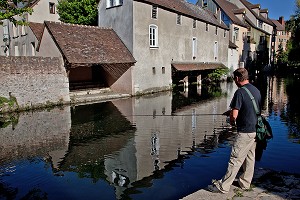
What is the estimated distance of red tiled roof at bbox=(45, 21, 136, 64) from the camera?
18312mm

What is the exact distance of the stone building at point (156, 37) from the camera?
2206 cm

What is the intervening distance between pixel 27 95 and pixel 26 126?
4.60 meters

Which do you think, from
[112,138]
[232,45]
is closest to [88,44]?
[112,138]

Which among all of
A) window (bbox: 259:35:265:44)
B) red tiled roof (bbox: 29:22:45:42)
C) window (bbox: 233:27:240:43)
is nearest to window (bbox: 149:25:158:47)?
red tiled roof (bbox: 29:22:45:42)

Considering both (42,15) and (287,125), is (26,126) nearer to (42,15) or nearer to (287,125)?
(287,125)

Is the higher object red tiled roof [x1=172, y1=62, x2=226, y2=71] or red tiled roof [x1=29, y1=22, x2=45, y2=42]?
red tiled roof [x1=29, y1=22, x2=45, y2=42]

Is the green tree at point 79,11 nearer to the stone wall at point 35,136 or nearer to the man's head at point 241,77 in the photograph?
the stone wall at point 35,136

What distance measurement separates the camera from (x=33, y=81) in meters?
16.3

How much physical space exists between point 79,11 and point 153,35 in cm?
995

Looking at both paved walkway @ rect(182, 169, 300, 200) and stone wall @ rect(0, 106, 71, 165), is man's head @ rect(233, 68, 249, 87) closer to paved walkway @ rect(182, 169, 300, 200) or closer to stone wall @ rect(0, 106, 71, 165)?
paved walkway @ rect(182, 169, 300, 200)

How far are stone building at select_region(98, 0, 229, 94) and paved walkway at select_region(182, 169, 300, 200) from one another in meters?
17.0

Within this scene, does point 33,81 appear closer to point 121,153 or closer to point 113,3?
point 113,3

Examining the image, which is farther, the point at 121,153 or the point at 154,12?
the point at 154,12

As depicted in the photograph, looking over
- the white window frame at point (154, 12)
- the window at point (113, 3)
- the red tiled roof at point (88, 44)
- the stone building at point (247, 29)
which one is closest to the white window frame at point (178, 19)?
the white window frame at point (154, 12)
